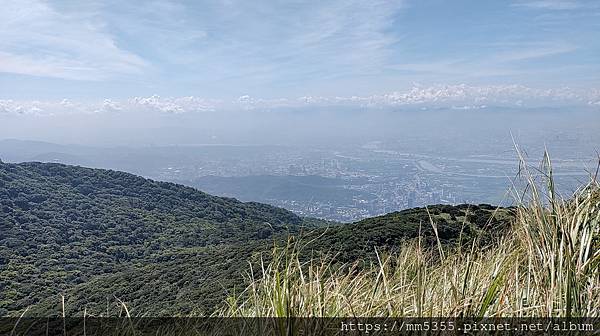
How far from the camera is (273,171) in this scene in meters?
171

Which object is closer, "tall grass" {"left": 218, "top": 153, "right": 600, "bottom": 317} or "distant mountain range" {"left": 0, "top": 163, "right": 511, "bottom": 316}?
"tall grass" {"left": 218, "top": 153, "right": 600, "bottom": 317}

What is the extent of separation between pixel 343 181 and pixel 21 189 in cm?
6782

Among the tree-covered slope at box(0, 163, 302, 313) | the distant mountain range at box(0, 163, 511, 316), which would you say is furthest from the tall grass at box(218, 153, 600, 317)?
the tree-covered slope at box(0, 163, 302, 313)

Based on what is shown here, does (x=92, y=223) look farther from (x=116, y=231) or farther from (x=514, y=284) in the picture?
(x=514, y=284)

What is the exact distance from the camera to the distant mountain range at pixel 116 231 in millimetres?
27817

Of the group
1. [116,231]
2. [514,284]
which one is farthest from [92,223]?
[514,284]

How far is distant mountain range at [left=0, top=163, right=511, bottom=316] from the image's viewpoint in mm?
27817

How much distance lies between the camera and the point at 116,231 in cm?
6638

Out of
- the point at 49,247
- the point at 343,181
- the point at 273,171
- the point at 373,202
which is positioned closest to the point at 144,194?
the point at 49,247

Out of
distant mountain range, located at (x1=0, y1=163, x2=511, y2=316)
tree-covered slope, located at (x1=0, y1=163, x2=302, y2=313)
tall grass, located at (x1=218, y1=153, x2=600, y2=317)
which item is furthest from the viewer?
tree-covered slope, located at (x1=0, y1=163, x2=302, y2=313)

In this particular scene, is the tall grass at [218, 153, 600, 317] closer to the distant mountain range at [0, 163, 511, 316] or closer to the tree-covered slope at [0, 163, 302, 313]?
the distant mountain range at [0, 163, 511, 316]

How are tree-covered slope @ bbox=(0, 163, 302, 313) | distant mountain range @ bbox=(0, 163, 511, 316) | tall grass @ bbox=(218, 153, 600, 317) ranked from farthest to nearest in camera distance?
1. tree-covered slope @ bbox=(0, 163, 302, 313)
2. distant mountain range @ bbox=(0, 163, 511, 316)
3. tall grass @ bbox=(218, 153, 600, 317)

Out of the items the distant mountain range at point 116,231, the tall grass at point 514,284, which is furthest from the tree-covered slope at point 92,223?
the tall grass at point 514,284

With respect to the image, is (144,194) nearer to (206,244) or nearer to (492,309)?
(206,244)
